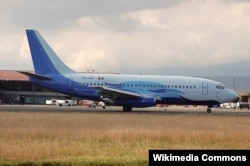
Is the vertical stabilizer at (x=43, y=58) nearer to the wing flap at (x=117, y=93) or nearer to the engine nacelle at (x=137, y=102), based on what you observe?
the wing flap at (x=117, y=93)

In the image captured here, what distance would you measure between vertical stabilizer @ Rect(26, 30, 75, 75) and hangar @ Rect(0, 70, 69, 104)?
212 feet

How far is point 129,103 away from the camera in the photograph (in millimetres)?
52031

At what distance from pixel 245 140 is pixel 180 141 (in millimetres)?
2779

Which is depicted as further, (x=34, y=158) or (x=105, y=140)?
(x=105, y=140)

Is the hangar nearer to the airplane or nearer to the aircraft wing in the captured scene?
the airplane

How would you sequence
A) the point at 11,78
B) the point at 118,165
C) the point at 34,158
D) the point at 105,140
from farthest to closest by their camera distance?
the point at 11,78, the point at 105,140, the point at 34,158, the point at 118,165

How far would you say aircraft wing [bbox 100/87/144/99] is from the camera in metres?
50.8

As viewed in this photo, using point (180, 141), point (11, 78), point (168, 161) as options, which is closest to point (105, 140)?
point (180, 141)

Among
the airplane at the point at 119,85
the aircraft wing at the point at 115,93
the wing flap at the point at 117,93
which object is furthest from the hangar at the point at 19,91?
the wing flap at the point at 117,93

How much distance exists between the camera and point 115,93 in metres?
51.2

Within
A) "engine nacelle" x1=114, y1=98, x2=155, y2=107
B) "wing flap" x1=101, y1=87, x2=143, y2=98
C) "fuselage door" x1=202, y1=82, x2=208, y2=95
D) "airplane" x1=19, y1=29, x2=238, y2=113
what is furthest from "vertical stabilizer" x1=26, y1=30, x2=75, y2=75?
"fuselage door" x1=202, y1=82, x2=208, y2=95

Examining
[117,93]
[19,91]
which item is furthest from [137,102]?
[19,91]

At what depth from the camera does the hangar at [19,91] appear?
119250 millimetres

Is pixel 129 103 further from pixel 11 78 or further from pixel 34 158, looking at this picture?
pixel 11 78
